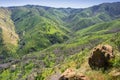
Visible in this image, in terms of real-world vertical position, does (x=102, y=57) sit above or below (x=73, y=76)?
above

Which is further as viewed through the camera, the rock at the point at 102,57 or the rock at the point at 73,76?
the rock at the point at 102,57

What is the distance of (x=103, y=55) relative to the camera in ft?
148

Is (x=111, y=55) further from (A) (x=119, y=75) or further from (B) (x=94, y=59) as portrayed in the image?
(A) (x=119, y=75)

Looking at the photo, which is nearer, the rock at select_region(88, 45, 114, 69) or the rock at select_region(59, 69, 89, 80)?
the rock at select_region(59, 69, 89, 80)

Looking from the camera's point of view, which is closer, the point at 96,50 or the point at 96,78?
the point at 96,78

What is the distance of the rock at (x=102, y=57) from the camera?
44.3 metres

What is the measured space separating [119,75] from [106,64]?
7.74 m

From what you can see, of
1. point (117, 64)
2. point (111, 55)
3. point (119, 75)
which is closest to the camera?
point (119, 75)

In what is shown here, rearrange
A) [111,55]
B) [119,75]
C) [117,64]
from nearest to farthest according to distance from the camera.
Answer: [119,75] < [117,64] < [111,55]

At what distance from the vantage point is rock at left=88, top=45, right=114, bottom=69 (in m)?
44.3

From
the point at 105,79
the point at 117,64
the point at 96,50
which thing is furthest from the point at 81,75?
the point at 96,50

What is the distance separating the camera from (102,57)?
45250 millimetres

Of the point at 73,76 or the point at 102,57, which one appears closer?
the point at 73,76

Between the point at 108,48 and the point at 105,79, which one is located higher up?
the point at 108,48
